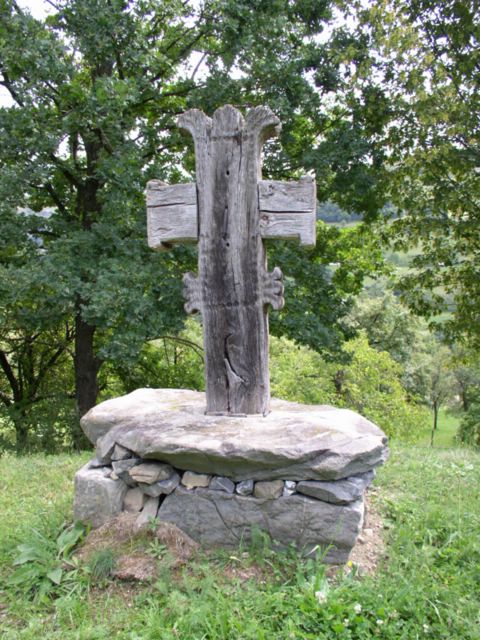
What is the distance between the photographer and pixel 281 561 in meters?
3.08

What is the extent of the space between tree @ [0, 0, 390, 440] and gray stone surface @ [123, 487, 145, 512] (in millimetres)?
3644

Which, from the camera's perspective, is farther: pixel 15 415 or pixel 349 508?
pixel 15 415

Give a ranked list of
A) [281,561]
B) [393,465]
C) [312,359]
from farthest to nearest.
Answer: [312,359], [393,465], [281,561]

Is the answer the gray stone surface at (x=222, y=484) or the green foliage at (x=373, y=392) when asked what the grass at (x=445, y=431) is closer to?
the green foliage at (x=373, y=392)

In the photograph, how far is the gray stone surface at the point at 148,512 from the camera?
133 inches

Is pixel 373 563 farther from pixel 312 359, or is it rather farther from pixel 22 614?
pixel 312 359

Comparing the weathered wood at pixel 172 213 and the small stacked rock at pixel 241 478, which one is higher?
the weathered wood at pixel 172 213

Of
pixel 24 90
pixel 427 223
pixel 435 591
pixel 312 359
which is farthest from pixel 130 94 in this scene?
pixel 312 359

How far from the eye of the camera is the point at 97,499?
3471 mm

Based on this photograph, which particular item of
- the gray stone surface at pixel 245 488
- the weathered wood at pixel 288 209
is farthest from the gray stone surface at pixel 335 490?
the weathered wood at pixel 288 209

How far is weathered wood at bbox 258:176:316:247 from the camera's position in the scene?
12.6ft

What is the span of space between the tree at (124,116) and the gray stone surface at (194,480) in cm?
389

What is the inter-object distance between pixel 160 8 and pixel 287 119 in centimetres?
267

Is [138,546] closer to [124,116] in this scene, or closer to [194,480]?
[194,480]
